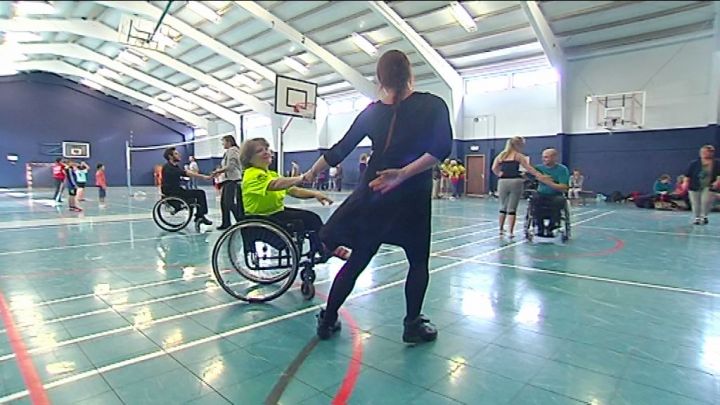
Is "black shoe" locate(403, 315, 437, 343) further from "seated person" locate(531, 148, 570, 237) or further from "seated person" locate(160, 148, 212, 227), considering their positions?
"seated person" locate(160, 148, 212, 227)

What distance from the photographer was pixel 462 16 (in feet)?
2.60

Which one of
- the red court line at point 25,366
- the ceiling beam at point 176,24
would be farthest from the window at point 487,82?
the red court line at point 25,366

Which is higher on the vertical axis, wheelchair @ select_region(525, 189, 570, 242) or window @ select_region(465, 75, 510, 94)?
window @ select_region(465, 75, 510, 94)

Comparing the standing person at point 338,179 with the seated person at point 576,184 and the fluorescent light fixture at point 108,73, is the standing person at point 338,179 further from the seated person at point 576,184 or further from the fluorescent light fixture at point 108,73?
the fluorescent light fixture at point 108,73

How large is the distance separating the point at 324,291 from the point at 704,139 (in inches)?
570

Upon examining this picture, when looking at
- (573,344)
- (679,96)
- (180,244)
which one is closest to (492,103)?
(679,96)

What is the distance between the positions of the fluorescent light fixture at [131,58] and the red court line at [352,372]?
4.87 ft

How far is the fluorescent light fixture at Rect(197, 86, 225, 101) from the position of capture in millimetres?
1625

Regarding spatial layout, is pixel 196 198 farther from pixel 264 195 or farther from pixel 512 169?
pixel 512 169

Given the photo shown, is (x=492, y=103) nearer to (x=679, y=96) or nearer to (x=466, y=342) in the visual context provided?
(x=679, y=96)

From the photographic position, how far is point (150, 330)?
8.83 feet

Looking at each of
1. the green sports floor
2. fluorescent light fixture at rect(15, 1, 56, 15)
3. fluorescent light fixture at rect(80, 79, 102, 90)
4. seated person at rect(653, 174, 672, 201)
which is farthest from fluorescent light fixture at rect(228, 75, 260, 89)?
seated person at rect(653, 174, 672, 201)

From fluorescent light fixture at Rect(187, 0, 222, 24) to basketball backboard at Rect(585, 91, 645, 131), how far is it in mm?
14145

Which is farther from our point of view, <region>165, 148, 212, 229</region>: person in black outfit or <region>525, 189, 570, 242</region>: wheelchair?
<region>165, 148, 212, 229</region>: person in black outfit
